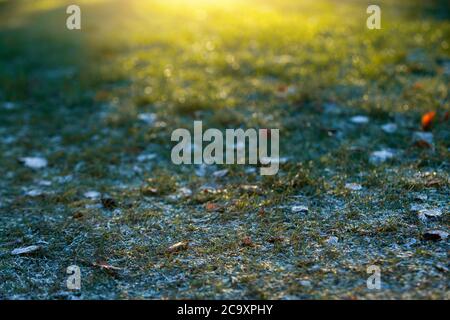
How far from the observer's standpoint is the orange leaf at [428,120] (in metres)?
6.28

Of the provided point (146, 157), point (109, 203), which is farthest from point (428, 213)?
point (146, 157)

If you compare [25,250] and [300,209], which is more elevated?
[300,209]

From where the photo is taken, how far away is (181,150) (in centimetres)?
630

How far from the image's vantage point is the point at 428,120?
20.8 feet

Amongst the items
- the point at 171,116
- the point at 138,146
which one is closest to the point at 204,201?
the point at 138,146

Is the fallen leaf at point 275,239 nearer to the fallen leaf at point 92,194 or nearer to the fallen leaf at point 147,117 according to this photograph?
the fallen leaf at point 92,194

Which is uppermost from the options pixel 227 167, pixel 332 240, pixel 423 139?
pixel 423 139

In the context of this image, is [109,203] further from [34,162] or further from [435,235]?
[435,235]

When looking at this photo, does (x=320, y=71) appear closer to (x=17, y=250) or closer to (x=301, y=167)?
(x=301, y=167)

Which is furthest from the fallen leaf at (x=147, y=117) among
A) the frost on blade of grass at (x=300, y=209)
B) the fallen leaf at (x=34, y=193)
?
the frost on blade of grass at (x=300, y=209)

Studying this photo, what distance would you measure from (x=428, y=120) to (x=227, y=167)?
242 cm

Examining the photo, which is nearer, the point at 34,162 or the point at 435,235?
the point at 435,235

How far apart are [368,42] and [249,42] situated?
2106mm
